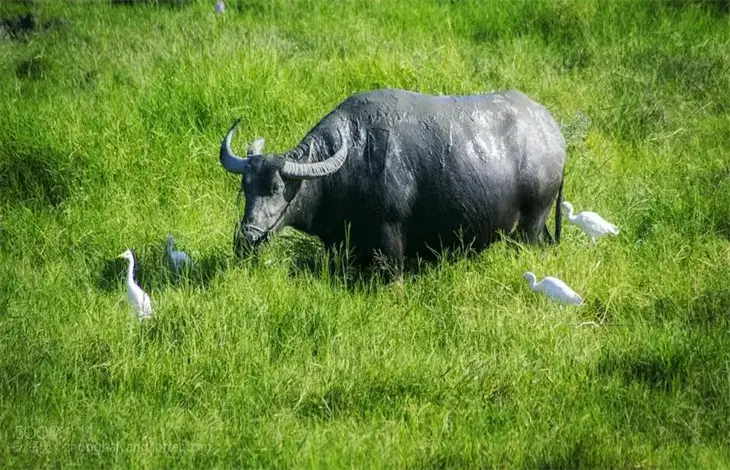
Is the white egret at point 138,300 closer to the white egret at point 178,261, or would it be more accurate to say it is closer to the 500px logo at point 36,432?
the white egret at point 178,261

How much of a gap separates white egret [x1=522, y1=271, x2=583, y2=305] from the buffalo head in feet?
4.19

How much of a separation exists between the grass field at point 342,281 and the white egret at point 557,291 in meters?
0.08

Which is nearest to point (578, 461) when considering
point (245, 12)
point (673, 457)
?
point (673, 457)

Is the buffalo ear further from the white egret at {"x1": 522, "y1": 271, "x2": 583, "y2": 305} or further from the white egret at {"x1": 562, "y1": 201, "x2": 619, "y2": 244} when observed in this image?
the white egret at {"x1": 562, "y1": 201, "x2": 619, "y2": 244}

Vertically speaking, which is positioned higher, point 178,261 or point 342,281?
point 178,261

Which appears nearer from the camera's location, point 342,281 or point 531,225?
point 342,281

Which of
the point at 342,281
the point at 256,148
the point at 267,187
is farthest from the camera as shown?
the point at 256,148

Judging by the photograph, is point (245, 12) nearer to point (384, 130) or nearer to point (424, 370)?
point (384, 130)

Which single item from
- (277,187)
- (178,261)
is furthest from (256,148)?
(178,261)

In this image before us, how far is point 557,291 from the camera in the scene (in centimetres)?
639

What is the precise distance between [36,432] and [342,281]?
6.94 ft

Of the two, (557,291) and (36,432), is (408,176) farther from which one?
(36,432)

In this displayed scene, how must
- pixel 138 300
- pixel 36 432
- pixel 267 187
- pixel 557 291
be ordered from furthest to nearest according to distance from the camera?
pixel 267 187 < pixel 557 291 < pixel 138 300 < pixel 36 432

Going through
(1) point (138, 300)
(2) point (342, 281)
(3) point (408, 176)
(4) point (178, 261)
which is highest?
(3) point (408, 176)
